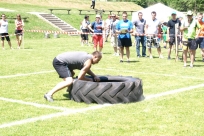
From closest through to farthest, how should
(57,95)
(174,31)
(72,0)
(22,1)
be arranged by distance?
(57,95) → (174,31) → (22,1) → (72,0)

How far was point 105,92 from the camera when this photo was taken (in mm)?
7645

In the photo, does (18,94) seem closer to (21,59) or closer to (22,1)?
(21,59)

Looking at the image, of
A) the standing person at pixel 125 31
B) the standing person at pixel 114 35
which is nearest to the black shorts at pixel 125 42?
the standing person at pixel 125 31

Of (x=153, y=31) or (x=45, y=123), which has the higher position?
(x=153, y=31)

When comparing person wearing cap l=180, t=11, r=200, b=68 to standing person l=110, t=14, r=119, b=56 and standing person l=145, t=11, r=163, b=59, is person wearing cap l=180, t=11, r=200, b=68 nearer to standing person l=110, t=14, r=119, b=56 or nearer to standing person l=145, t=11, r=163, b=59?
standing person l=145, t=11, r=163, b=59

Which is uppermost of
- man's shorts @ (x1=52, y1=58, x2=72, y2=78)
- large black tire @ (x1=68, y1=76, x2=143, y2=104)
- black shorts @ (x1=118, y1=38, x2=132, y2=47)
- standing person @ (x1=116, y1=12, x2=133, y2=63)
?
standing person @ (x1=116, y1=12, x2=133, y2=63)

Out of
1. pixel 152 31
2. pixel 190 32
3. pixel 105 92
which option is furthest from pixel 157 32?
pixel 105 92

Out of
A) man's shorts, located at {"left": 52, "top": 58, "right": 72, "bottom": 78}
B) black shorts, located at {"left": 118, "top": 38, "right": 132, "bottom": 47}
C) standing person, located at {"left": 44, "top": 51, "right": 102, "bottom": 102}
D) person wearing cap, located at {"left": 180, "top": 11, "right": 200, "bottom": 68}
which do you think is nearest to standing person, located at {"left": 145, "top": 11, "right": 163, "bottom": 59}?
black shorts, located at {"left": 118, "top": 38, "right": 132, "bottom": 47}

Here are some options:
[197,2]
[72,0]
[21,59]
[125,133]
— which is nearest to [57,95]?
[125,133]

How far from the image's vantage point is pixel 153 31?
16.1 metres

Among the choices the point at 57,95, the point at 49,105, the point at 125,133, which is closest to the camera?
the point at 125,133

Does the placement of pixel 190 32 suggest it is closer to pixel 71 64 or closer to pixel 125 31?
pixel 125 31

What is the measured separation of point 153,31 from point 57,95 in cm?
837

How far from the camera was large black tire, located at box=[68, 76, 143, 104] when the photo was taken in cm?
764
